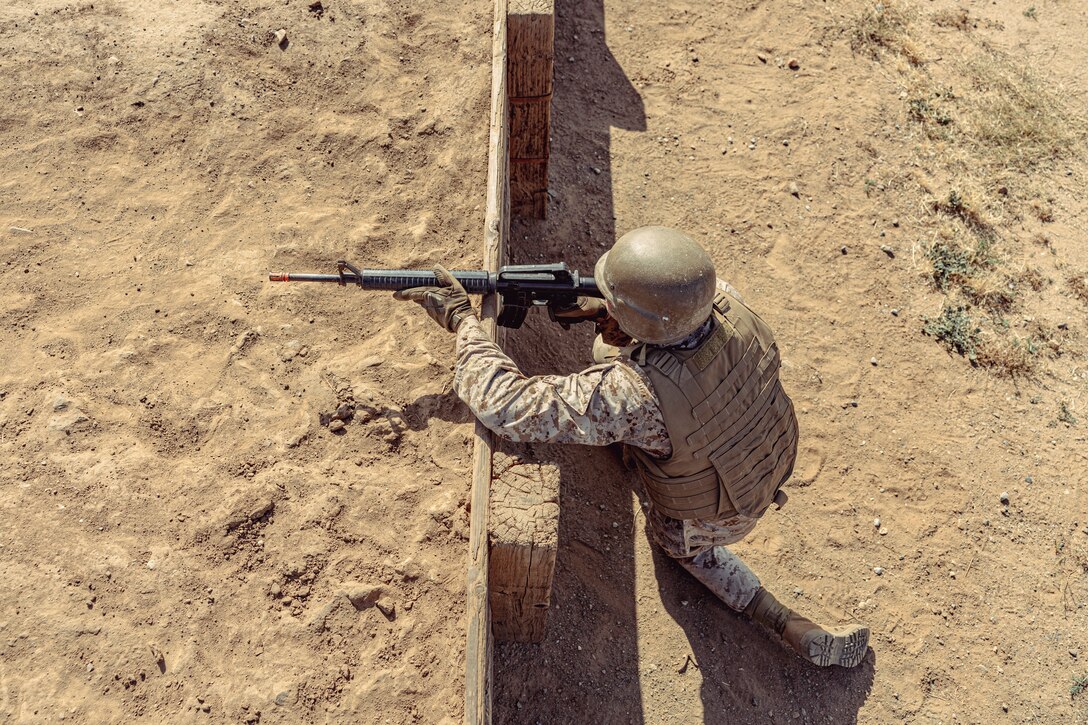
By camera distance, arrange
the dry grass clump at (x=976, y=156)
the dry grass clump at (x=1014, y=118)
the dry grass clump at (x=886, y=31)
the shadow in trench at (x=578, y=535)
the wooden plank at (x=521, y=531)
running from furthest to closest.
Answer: the dry grass clump at (x=886, y=31) < the dry grass clump at (x=1014, y=118) < the dry grass clump at (x=976, y=156) < the shadow in trench at (x=578, y=535) < the wooden plank at (x=521, y=531)

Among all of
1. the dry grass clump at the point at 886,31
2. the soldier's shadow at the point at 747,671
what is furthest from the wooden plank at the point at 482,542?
the dry grass clump at the point at 886,31

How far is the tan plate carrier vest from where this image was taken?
3.38m

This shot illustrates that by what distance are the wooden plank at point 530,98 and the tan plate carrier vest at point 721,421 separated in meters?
1.97

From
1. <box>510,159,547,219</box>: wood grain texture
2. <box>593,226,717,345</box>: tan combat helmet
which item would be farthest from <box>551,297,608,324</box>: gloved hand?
<box>510,159,547,219</box>: wood grain texture

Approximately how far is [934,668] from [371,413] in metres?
3.30

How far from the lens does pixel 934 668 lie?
4281mm

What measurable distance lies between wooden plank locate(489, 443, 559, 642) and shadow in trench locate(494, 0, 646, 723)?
52 centimetres

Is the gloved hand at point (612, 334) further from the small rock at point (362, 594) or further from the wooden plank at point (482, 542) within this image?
the small rock at point (362, 594)

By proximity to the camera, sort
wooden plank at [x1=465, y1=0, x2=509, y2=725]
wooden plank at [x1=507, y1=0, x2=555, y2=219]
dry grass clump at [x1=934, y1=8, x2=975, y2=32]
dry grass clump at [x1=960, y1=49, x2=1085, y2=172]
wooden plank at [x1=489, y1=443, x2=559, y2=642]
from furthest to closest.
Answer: dry grass clump at [x1=934, y1=8, x2=975, y2=32]
dry grass clump at [x1=960, y1=49, x2=1085, y2=172]
wooden plank at [x1=507, y1=0, x2=555, y2=219]
wooden plank at [x1=489, y1=443, x2=559, y2=642]
wooden plank at [x1=465, y1=0, x2=509, y2=725]

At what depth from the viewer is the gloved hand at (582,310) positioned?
155 inches

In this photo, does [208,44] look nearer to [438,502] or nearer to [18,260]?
[18,260]

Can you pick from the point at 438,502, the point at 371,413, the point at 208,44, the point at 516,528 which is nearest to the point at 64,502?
the point at 371,413

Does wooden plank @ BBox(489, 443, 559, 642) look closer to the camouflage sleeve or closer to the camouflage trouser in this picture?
the camouflage sleeve

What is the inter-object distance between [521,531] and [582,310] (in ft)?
4.14
